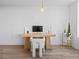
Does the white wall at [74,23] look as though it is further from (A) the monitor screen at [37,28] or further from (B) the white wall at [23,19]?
(A) the monitor screen at [37,28]

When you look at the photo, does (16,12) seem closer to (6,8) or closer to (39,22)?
(6,8)

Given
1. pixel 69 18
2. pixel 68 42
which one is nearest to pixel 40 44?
pixel 68 42

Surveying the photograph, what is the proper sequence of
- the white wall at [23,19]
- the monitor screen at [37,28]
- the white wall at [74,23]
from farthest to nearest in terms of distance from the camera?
the white wall at [23,19], the monitor screen at [37,28], the white wall at [74,23]

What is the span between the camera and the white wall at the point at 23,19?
8320 millimetres

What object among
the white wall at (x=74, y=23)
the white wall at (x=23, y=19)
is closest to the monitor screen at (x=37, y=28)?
the white wall at (x=23, y=19)

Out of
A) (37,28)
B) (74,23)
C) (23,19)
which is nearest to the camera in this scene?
(74,23)

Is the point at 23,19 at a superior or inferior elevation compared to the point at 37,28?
superior

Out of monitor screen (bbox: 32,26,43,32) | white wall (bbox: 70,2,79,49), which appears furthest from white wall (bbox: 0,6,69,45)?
white wall (bbox: 70,2,79,49)

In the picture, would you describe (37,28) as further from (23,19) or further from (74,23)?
(74,23)

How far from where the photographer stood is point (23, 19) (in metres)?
8.34

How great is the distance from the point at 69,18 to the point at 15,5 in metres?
3.19

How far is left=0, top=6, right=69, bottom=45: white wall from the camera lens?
27.3 feet

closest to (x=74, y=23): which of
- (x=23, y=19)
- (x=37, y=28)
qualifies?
(x=37, y=28)

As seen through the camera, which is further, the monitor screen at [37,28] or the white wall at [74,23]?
the monitor screen at [37,28]
